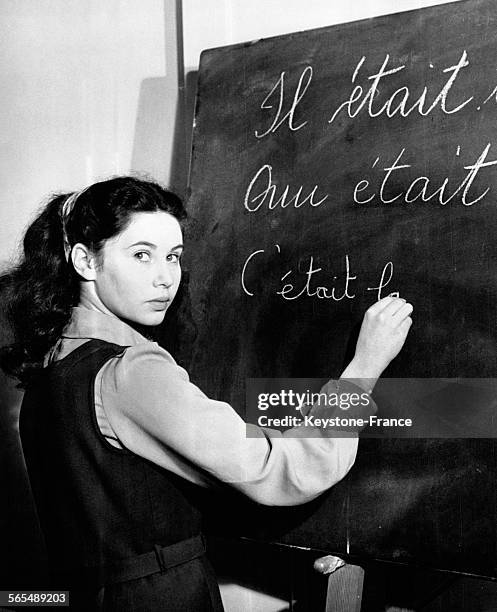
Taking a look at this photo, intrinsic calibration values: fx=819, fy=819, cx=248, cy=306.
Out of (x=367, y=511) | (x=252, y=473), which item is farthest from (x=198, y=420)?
(x=367, y=511)

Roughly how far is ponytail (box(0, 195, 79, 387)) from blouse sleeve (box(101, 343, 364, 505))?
0.20 meters

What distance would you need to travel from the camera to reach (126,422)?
50.1 inches

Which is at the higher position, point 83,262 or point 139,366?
point 83,262

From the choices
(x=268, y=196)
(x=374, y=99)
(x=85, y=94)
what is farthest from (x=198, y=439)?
(x=85, y=94)

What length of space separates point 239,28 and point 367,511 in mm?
1132

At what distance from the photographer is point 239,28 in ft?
6.21

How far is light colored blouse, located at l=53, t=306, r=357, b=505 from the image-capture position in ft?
4.07

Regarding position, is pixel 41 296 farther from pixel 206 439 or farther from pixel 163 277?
pixel 206 439

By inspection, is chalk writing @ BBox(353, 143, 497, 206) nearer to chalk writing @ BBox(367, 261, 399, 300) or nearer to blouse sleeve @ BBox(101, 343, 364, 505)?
chalk writing @ BBox(367, 261, 399, 300)

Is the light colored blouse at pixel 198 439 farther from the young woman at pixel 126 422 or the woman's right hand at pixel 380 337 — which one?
the woman's right hand at pixel 380 337

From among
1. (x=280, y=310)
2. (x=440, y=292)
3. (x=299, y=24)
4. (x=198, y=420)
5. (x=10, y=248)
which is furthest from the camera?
(x=10, y=248)

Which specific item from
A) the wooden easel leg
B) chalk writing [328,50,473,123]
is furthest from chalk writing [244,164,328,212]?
the wooden easel leg

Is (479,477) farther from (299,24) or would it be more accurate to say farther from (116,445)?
(299,24)

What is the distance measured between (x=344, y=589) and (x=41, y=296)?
73 cm
